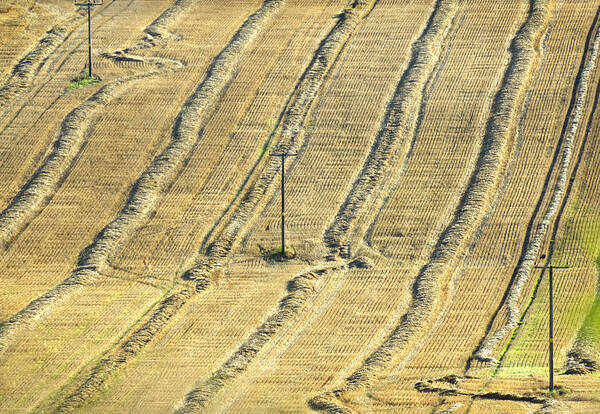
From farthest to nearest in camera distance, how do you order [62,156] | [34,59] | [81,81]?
[34,59] < [81,81] < [62,156]

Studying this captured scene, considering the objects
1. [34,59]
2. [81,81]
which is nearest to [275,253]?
[81,81]

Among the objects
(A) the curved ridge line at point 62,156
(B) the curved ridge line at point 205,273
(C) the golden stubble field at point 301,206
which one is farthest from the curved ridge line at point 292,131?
(A) the curved ridge line at point 62,156

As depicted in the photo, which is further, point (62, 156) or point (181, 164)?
point (62, 156)

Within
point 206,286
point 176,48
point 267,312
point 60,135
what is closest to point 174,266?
point 206,286

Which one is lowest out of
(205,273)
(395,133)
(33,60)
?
(205,273)

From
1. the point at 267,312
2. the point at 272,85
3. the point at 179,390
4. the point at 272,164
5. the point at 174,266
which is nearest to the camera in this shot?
the point at 179,390

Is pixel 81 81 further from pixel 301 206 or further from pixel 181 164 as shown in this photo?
pixel 301 206

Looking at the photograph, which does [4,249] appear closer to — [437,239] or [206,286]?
[206,286]
